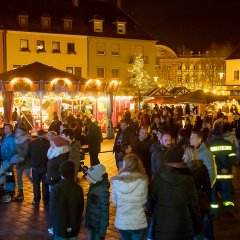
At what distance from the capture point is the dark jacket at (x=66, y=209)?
6023mm

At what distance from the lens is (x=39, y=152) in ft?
34.6

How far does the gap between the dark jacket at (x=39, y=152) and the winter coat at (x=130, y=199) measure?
186 inches

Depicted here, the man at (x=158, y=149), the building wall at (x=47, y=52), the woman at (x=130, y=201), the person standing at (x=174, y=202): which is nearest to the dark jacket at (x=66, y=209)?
the woman at (x=130, y=201)

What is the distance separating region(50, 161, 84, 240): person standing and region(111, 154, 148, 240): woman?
470mm

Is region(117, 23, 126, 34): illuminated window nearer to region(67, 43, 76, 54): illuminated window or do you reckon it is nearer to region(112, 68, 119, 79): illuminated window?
region(112, 68, 119, 79): illuminated window

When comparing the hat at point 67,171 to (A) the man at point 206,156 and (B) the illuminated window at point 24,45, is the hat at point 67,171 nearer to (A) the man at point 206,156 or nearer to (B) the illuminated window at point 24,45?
(A) the man at point 206,156

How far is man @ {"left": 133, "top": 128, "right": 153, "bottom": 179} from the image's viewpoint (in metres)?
10.2

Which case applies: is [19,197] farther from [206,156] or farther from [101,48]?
[101,48]

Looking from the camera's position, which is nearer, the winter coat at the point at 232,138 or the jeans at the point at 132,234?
the jeans at the point at 132,234

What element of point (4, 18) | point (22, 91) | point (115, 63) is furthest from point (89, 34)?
point (22, 91)

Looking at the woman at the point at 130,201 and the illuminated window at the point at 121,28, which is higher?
the illuminated window at the point at 121,28

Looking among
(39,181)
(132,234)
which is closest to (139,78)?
(39,181)

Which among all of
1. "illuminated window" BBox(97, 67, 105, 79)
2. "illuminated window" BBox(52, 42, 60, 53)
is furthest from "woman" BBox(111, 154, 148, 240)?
"illuminated window" BBox(97, 67, 105, 79)

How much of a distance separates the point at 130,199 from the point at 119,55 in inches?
1905
